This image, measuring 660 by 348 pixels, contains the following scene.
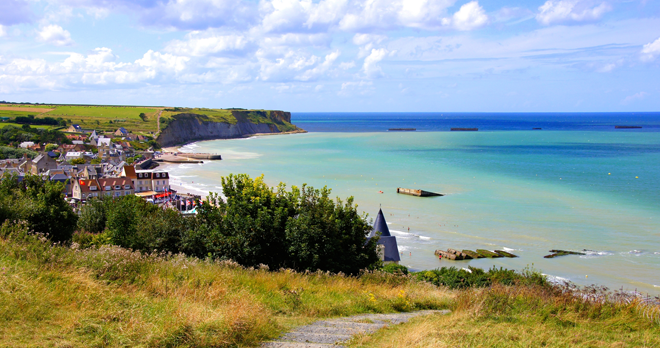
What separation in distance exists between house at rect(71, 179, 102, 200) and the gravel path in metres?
44.1

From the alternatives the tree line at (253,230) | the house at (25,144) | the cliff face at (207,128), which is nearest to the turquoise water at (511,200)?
the tree line at (253,230)

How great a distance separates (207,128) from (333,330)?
152 m

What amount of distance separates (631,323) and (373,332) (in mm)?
4440

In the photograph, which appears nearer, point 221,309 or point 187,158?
point 221,309

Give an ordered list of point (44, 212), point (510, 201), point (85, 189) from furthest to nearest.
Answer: point (510, 201)
point (85, 189)
point (44, 212)

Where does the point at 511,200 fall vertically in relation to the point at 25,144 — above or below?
below

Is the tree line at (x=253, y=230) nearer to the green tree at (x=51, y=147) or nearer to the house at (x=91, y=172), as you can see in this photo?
the house at (x=91, y=172)

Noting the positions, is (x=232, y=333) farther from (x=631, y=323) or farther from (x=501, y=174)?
(x=501, y=174)

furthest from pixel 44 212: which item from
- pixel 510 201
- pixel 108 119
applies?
pixel 108 119

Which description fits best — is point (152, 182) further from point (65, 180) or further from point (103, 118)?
point (103, 118)

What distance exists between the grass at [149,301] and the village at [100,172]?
38.0 feet

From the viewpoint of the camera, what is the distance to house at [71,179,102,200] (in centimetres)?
4553

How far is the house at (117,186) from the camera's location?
4731 cm

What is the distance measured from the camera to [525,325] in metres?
6.99
